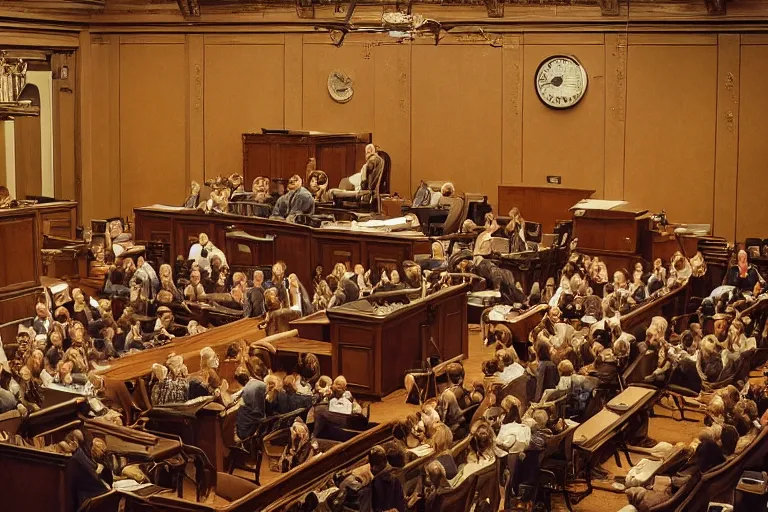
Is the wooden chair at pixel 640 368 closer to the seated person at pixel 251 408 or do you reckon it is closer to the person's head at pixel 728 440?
the person's head at pixel 728 440

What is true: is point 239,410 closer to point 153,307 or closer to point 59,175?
point 153,307

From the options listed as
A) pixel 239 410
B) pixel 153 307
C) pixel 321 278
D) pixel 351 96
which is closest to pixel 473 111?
pixel 351 96

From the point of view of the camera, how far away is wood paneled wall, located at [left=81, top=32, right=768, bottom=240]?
1928 centimetres

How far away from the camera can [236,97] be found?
857 inches

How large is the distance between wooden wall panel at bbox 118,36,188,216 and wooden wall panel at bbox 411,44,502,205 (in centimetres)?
441

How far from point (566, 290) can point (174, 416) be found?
6226mm

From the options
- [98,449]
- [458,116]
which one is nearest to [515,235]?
[458,116]

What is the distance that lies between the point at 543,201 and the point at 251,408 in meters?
9.48

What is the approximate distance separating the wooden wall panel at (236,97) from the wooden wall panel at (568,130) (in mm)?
4464

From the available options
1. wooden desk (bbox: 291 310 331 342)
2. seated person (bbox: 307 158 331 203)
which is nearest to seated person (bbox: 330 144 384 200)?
seated person (bbox: 307 158 331 203)

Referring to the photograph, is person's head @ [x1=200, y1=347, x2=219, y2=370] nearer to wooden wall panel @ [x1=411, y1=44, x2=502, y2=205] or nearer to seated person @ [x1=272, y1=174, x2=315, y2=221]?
seated person @ [x1=272, y1=174, x2=315, y2=221]

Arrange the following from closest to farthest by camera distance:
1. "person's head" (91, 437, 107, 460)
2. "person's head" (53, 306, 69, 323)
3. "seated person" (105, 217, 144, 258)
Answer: "person's head" (91, 437, 107, 460) < "person's head" (53, 306, 69, 323) < "seated person" (105, 217, 144, 258)

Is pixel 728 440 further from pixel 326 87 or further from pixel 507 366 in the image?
pixel 326 87

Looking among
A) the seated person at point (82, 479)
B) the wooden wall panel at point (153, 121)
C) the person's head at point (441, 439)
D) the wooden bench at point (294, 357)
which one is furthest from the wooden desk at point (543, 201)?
the seated person at point (82, 479)
